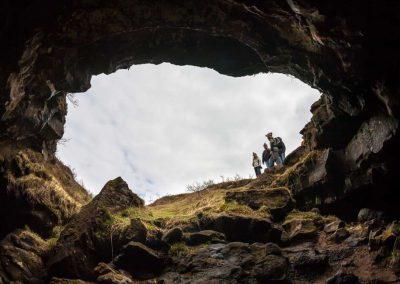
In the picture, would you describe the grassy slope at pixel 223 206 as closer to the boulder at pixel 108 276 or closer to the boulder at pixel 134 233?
the boulder at pixel 134 233

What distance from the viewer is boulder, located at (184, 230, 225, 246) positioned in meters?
11.7

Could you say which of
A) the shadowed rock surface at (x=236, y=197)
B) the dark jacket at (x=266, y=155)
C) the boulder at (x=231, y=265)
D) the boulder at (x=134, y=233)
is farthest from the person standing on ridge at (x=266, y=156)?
the boulder at (x=134, y=233)

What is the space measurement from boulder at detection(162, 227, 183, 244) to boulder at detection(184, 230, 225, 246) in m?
0.26

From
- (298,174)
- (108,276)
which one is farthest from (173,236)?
(298,174)

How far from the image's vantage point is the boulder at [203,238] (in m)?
11.7

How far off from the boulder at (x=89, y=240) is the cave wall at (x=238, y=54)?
3470mm

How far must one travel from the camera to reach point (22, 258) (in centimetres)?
980

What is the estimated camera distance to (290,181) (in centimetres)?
1505

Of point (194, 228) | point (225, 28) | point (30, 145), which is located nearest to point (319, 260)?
point (194, 228)

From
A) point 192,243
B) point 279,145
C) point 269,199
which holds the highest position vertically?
point 279,145

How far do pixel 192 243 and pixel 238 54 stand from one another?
6.90 meters

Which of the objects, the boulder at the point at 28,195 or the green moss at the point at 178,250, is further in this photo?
the green moss at the point at 178,250

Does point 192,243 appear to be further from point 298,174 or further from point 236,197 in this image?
point 298,174

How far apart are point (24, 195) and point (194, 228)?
19.1ft
